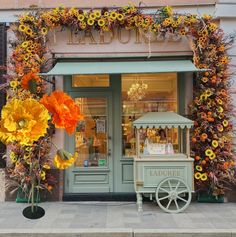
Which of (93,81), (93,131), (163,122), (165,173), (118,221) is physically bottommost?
(118,221)

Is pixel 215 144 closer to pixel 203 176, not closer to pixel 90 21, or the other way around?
pixel 203 176

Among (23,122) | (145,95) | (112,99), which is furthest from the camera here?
(145,95)

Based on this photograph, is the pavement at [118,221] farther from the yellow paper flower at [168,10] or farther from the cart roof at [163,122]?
the yellow paper flower at [168,10]

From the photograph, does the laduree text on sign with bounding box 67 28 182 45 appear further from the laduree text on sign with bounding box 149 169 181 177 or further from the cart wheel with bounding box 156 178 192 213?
the cart wheel with bounding box 156 178 192 213

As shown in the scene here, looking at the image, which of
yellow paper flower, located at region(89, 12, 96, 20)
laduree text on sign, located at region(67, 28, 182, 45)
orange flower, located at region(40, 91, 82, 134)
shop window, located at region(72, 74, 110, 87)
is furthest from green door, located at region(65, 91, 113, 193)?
orange flower, located at region(40, 91, 82, 134)

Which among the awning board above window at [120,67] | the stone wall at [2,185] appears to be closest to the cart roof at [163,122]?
the awning board above window at [120,67]

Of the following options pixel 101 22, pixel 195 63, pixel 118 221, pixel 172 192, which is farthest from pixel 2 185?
pixel 195 63

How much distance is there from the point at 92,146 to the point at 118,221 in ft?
8.30

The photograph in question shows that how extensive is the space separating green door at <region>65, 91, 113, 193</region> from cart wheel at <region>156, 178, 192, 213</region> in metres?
1.60

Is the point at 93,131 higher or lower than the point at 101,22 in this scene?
lower

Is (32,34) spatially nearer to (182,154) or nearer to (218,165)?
(182,154)

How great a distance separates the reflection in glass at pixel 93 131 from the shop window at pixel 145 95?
0.52 metres

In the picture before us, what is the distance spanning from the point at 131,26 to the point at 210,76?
2.11 m

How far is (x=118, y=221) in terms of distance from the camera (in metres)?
6.49
